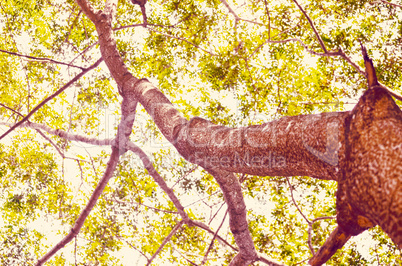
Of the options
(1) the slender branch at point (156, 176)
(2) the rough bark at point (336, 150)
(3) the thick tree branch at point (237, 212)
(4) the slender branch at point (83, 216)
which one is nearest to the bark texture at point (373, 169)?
(2) the rough bark at point (336, 150)

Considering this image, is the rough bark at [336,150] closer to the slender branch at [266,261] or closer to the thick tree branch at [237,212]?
the thick tree branch at [237,212]

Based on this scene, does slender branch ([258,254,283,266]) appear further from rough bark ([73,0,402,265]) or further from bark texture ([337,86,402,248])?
bark texture ([337,86,402,248])

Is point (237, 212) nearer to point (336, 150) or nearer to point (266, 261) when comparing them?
point (266, 261)

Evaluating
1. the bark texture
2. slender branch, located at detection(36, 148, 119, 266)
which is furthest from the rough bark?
slender branch, located at detection(36, 148, 119, 266)

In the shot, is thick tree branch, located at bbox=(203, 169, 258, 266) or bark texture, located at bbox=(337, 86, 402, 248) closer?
bark texture, located at bbox=(337, 86, 402, 248)

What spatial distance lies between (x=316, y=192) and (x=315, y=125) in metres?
4.47

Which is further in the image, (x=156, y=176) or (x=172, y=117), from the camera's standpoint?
(x=156, y=176)

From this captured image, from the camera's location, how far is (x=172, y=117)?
2467mm

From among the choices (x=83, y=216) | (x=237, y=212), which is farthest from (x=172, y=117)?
(x=83, y=216)

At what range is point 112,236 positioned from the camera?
6.04m

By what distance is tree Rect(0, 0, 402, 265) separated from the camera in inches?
166

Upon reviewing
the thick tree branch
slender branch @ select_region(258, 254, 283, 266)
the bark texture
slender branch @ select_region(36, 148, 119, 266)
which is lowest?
the bark texture

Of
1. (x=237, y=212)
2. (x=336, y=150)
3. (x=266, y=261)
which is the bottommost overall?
(x=336, y=150)

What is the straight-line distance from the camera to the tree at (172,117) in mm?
4219
